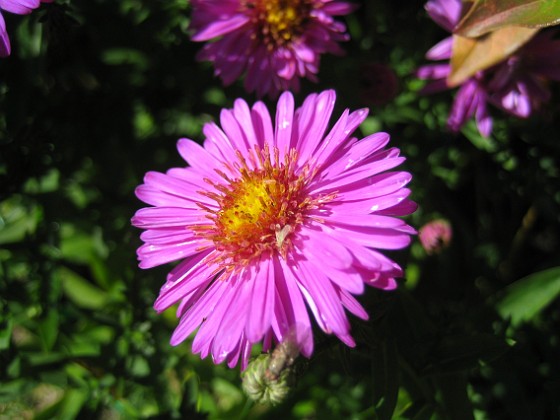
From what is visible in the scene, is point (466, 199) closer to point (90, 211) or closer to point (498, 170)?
point (498, 170)

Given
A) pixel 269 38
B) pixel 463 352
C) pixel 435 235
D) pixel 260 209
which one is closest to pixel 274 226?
pixel 260 209

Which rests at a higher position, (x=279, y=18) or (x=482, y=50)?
(x=279, y=18)

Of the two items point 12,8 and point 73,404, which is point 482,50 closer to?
point 12,8

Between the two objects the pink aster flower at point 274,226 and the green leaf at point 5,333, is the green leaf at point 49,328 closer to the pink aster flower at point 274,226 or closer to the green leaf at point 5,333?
the green leaf at point 5,333

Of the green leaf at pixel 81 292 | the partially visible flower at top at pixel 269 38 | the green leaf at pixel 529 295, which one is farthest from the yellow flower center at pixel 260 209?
the green leaf at pixel 81 292

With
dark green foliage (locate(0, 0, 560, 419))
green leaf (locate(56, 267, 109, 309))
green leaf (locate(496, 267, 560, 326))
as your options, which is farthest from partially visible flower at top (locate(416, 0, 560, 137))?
green leaf (locate(56, 267, 109, 309))

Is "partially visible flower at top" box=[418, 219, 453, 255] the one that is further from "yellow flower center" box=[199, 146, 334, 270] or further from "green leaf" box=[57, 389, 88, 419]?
"green leaf" box=[57, 389, 88, 419]
